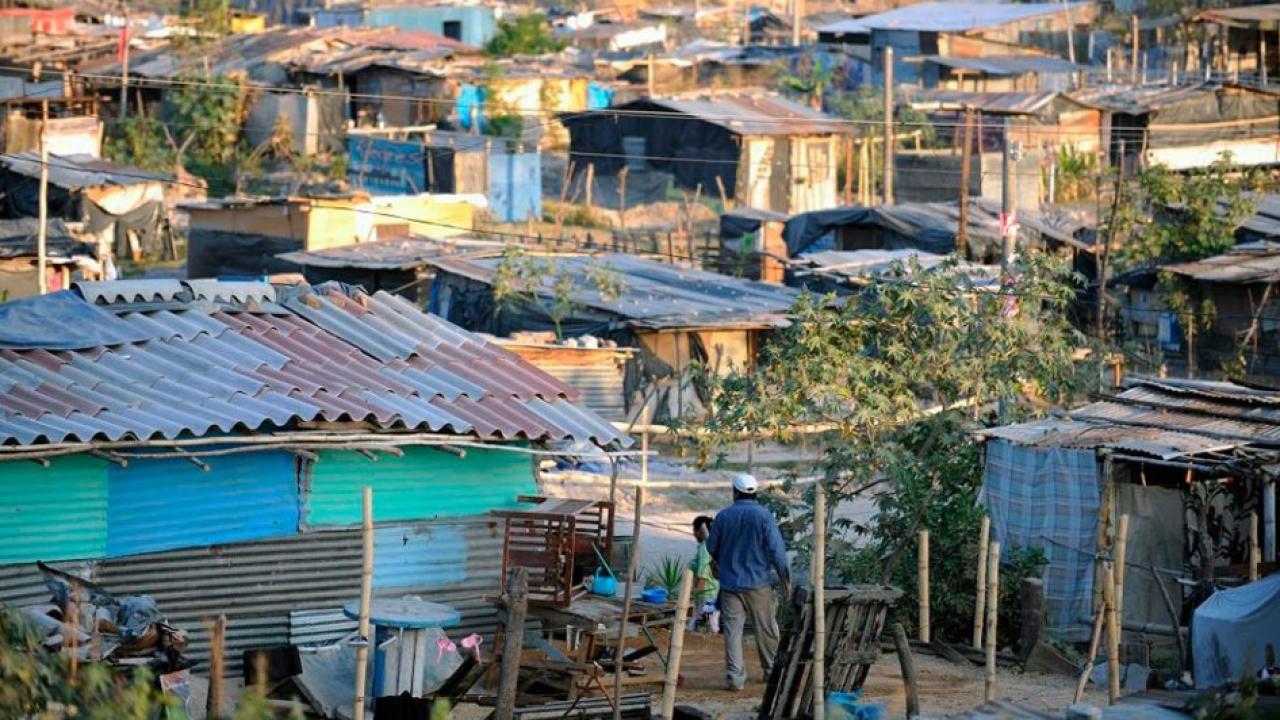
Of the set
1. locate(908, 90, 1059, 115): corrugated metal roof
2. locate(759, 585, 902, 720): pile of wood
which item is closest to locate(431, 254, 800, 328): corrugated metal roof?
locate(908, 90, 1059, 115): corrugated metal roof

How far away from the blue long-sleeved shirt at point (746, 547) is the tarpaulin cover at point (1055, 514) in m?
2.43

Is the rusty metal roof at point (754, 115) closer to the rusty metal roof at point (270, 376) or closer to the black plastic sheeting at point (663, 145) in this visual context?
the black plastic sheeting at point (663, 145)

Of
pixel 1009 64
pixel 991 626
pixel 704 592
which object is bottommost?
pixel 704 592

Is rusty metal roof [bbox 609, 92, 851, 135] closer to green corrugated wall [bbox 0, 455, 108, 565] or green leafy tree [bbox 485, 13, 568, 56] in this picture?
green leafy tree [bbox 485, 13, 568, 56]

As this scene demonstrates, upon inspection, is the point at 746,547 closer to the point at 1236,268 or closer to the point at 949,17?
the point at 1236,268

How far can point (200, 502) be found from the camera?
37.8ft

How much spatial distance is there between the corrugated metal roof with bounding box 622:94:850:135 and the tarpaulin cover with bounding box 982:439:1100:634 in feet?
71.7

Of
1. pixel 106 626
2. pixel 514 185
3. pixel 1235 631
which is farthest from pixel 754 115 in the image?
pixel 106 626

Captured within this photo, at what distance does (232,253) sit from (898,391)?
1657 centimetres

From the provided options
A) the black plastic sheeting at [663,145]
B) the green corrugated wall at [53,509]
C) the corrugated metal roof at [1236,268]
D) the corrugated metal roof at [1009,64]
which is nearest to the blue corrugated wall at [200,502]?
the green corrugated wall at [53,509]

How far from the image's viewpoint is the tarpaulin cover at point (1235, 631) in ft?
35.3

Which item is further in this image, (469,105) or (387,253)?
(469,105)

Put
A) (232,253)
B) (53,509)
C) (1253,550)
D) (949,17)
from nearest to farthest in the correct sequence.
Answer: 1. (53,509)
2. (1253,550)
3. (232,253)
4. (949,17)

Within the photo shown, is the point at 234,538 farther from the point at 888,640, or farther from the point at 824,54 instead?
the point at 824,54
